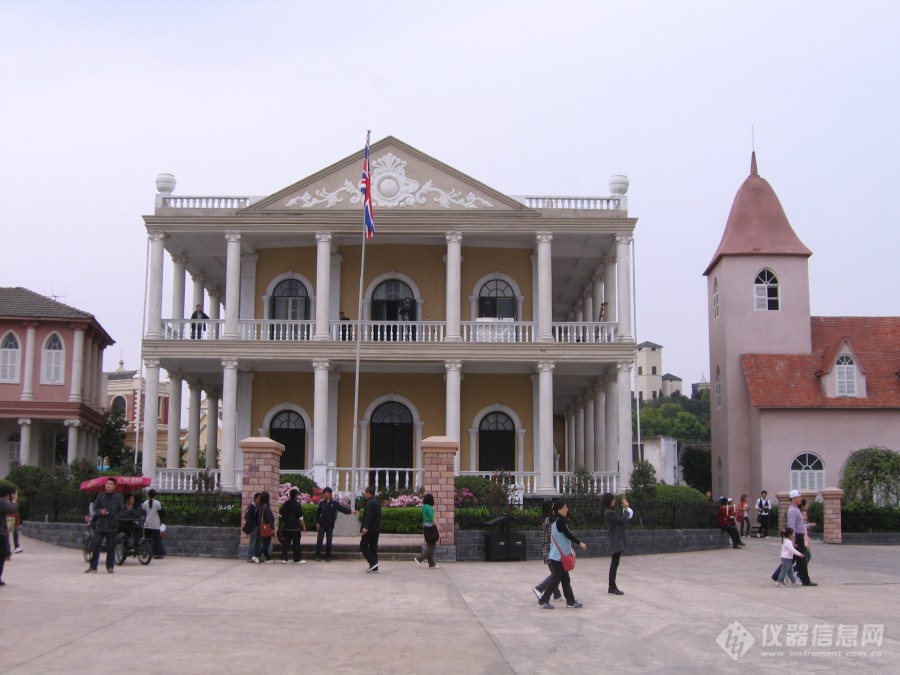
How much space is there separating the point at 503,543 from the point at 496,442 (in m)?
11.7

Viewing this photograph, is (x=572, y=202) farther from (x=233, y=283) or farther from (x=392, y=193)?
(x=233, y=283)

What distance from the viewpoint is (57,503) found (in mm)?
25766

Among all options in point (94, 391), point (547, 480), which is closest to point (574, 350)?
point (547, 480)

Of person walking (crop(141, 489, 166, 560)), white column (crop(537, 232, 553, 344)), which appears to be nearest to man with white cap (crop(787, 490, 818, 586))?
person walking (crop(141, 489, 166, 560))

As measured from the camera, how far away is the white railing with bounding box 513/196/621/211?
101ft

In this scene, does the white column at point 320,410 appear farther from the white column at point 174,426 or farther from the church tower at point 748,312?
the church tower at point 748,312

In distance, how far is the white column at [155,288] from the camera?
3011 centimetres

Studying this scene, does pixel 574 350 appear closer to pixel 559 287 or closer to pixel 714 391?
pixel 559 287

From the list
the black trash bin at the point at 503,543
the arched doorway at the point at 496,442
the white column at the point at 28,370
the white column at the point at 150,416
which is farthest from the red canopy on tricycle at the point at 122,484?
the white column at the point at 28,370

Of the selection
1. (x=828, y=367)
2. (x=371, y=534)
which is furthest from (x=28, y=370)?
(x=828, y=367)

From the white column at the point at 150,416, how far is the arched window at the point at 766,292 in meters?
21.8

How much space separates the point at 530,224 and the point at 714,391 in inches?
556

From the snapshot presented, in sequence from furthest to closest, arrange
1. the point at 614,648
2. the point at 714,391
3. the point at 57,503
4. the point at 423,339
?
1. the point at 714,391
2. the point at 423,339
3. the point at 57,503
4. the point at 614,648

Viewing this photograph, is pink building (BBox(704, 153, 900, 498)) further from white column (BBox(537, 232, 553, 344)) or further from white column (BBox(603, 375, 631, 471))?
white column (BBox(537, 232, 553, 344))
